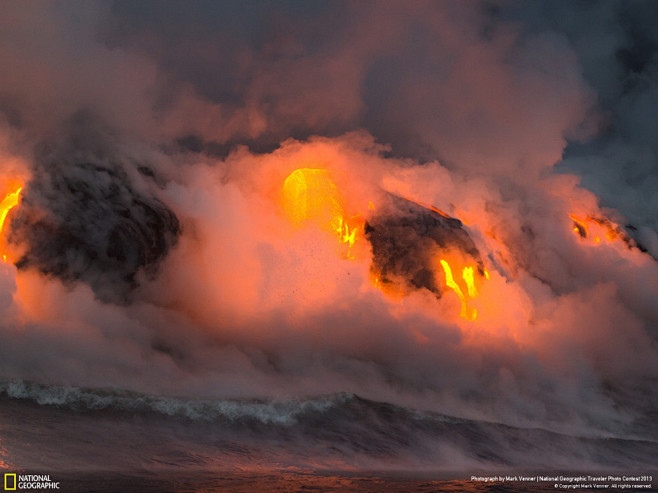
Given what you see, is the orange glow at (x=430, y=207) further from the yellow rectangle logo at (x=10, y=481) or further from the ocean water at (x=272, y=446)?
the yellow rectangle logo at (x=10, y=481)

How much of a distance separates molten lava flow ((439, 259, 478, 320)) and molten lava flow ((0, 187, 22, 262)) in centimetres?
2292

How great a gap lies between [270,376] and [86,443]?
1115 centimetres

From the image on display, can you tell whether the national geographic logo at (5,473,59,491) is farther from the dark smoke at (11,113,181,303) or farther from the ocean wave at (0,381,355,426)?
the dark smoke at (11,113,181,303)

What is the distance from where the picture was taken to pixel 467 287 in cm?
3412

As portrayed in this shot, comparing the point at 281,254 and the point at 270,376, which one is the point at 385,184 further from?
the point at 270,376

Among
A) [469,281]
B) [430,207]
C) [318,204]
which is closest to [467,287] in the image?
[469,281]

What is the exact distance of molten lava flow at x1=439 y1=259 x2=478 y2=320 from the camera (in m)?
33.5

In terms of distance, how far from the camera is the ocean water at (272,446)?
13375 millimetres

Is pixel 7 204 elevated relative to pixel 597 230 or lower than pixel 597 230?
lower

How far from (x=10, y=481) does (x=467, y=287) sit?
90.6 ft

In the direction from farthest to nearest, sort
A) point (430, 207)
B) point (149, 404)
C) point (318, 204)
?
point (430, 207)
point (318, 204)
point (149, 404)

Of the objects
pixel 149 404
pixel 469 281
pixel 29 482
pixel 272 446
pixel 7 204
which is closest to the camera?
pixel 29 482

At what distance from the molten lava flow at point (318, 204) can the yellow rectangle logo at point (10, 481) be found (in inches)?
874

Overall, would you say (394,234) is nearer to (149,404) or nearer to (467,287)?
(467,287)
